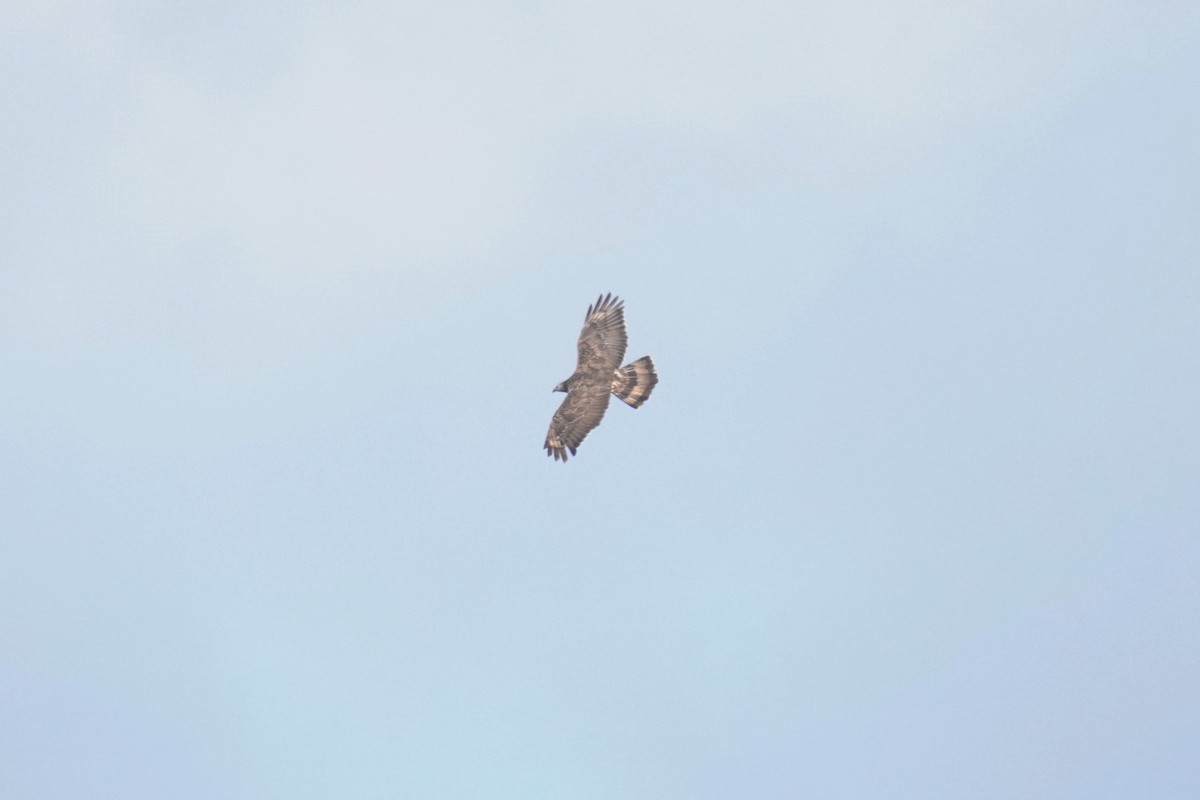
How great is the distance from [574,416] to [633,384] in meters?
2.29

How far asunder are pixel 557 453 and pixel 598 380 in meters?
2.83

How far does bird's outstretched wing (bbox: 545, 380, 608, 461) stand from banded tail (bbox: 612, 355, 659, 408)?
49cm

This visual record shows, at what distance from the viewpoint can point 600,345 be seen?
98438mm

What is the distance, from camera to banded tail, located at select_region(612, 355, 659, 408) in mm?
98938

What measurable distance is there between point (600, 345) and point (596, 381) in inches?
48.6

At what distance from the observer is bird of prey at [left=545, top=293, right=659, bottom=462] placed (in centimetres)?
9850

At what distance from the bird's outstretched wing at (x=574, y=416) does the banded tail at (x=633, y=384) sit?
0.49 m

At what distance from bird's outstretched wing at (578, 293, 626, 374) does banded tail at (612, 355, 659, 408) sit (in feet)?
1.70

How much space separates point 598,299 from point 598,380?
277 centimetres

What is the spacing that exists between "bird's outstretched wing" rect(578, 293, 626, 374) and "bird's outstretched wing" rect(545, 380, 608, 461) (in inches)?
19.2

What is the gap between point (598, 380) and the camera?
98625 mm

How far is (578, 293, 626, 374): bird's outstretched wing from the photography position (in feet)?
323

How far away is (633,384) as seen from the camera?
3900 inches

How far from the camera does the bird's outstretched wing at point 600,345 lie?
9844 centimetres
